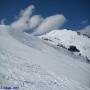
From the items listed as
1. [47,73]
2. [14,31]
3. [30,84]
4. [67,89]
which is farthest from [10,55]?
[14,31]

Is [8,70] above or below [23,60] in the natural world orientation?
below

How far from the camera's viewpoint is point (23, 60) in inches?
903

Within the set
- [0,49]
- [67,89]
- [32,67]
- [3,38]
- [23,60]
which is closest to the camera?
[67,89]

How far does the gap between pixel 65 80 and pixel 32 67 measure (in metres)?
4.56

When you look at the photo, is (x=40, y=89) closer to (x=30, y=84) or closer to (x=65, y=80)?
(x=30, y=84)

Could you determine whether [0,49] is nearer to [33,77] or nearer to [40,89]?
[33,77]

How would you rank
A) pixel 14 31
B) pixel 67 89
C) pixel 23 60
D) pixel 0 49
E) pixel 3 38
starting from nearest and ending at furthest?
pixel 67 89, pixel 23 60, pixel 0 49, pixel 3 38, pixel 14 31

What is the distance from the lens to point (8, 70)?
61.0 ft

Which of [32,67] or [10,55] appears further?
[10,55]

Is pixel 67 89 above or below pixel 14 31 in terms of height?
below

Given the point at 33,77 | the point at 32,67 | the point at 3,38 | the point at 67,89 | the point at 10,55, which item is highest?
the point at 3,38

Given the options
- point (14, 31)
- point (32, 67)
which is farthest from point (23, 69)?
point (14, 31)

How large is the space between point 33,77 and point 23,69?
86.4 inches

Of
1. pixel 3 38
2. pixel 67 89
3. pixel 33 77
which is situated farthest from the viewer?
pixel 3 38
